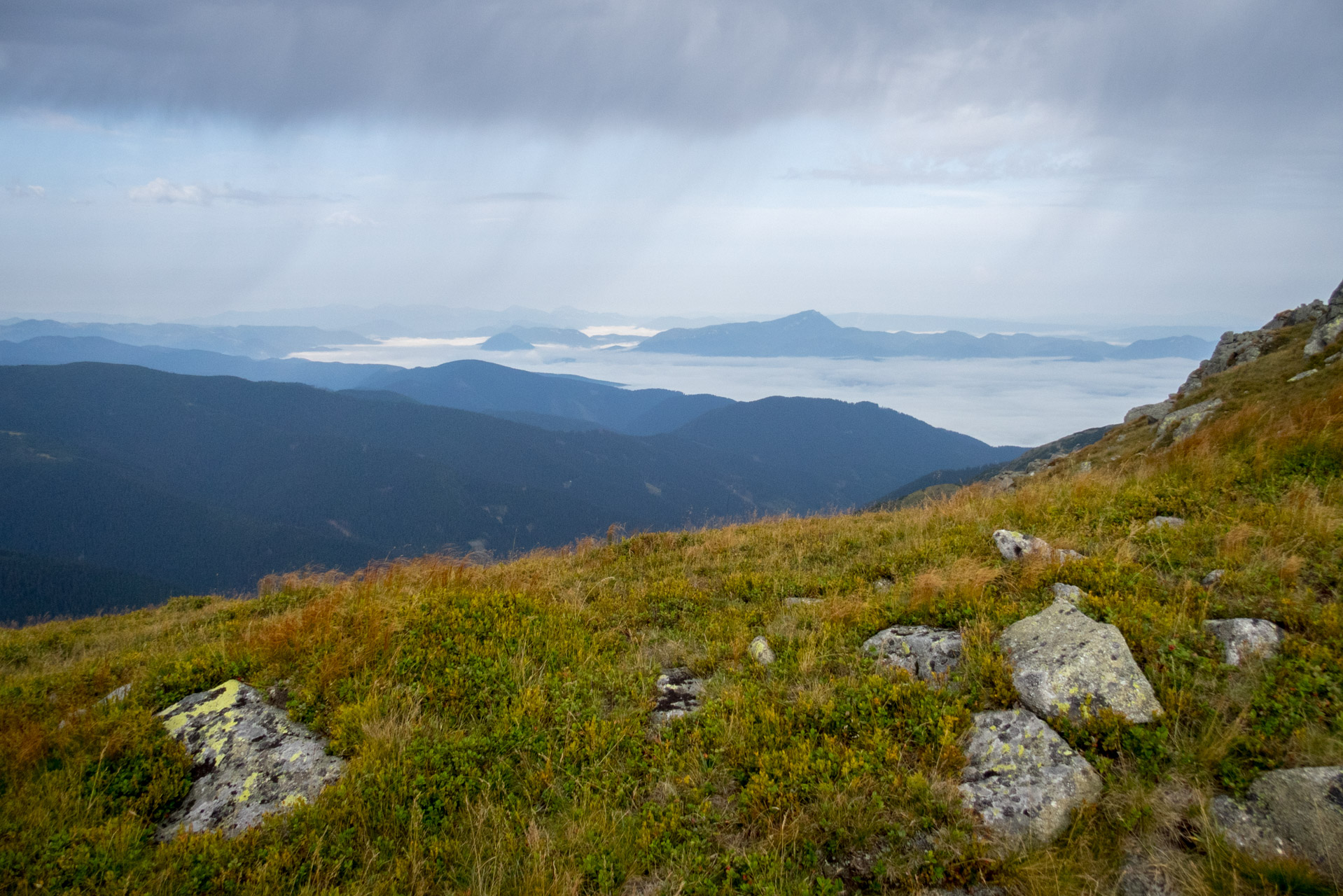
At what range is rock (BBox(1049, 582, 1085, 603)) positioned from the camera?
648 cm

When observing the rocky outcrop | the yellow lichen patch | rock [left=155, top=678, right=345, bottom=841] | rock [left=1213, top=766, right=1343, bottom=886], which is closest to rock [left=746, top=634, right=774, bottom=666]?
rock [left=1213, top=766, right=1343, bottom=886]

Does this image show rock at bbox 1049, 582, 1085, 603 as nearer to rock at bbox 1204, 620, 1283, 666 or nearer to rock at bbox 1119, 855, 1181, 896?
rock at bbox 1204, 620, 1283, 666

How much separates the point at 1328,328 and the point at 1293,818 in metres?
38.7

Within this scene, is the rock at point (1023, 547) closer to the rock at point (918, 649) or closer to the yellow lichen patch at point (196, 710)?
the rock at point (918, 649)

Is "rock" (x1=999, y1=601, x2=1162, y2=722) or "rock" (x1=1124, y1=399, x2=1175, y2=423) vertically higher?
"rock" (x1=999, y1=601, x2=1162, y2=722)

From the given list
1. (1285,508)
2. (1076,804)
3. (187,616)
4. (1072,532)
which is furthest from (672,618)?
(187,616)

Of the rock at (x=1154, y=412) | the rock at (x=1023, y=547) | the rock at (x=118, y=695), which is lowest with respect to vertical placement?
the rock at (x=1154, y=412)

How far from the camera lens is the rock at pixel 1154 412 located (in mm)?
38812

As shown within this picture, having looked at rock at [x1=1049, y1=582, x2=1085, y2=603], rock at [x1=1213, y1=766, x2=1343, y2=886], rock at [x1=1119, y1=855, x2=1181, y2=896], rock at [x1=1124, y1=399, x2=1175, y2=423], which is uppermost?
rock at [x1=1049, y1=582, x2=1085, y2=603]

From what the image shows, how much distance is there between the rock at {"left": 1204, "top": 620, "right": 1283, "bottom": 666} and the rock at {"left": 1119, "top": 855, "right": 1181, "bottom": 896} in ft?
7.67

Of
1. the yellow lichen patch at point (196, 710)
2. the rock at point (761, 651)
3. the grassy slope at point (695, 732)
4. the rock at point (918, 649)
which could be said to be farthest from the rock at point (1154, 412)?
the yellow lichen patch at point (196, 710)

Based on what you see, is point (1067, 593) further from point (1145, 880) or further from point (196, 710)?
point (196, 710)

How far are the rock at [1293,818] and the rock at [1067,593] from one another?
2.44 metres

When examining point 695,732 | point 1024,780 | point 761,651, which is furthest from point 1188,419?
point 695,732
